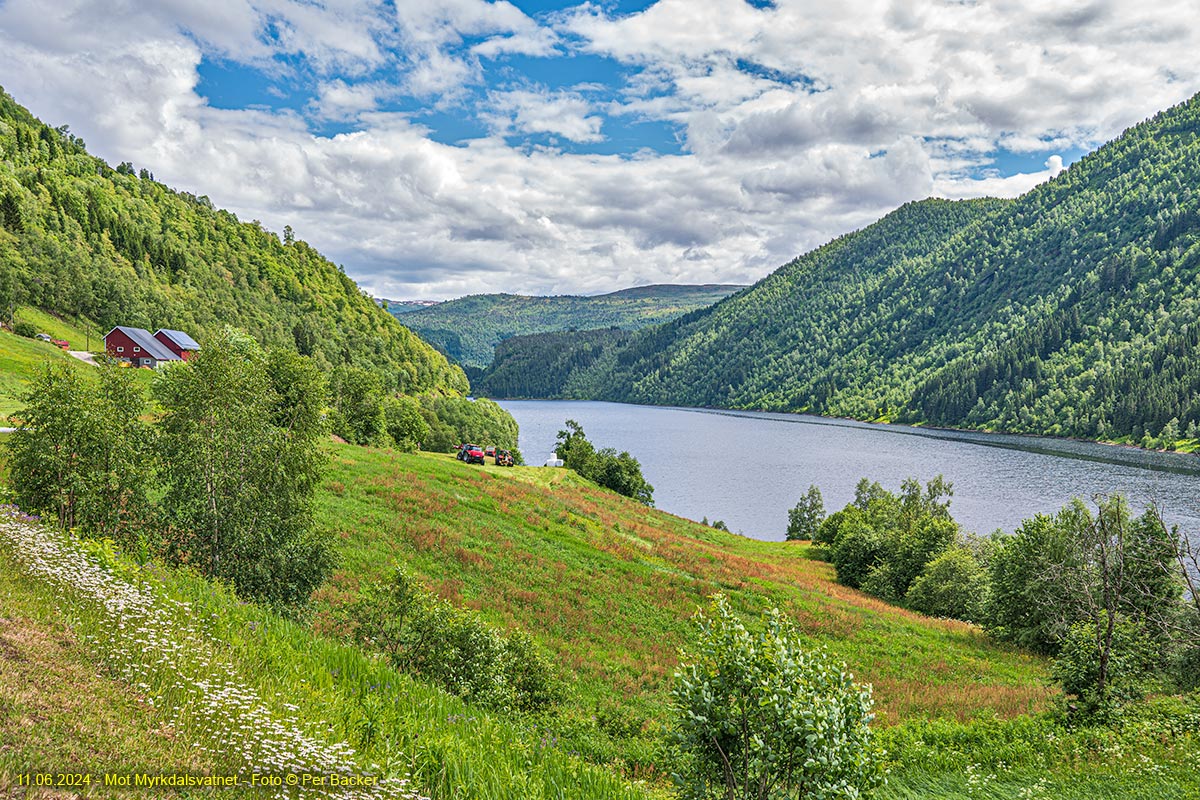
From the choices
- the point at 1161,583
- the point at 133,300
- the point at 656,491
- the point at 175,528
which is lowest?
the point at 656,491

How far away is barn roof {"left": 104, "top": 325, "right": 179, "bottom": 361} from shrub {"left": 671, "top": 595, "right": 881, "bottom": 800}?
110m

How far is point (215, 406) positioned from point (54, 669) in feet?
36.9

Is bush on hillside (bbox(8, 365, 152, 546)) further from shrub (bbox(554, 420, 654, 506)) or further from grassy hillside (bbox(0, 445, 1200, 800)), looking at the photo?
shrub (bbox(554, 420, 654, 506))

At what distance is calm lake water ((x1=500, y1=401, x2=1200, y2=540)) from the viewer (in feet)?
320

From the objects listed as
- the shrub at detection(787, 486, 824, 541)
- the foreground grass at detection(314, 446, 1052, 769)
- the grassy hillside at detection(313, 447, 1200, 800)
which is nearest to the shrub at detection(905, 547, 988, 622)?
the foreground grass at detection(314, 446, 1052, 769)

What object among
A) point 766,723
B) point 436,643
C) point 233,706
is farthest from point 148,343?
point 766,723

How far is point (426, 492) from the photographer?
41781 mm

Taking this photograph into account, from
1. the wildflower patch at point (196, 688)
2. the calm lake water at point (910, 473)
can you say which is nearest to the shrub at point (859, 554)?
the calm lake water at point (910, 473)

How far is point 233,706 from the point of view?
23.4 feet

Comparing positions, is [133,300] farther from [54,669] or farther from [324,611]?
[54,669]

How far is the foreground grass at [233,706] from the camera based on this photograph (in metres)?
5.99

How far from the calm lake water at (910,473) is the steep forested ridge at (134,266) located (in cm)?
6358

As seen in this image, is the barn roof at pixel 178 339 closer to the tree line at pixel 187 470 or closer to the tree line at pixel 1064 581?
the tree line at pixel 187 470

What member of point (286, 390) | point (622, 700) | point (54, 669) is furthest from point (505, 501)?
point (54, 669)
